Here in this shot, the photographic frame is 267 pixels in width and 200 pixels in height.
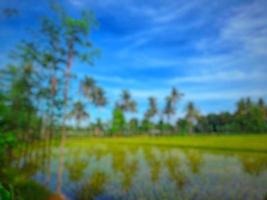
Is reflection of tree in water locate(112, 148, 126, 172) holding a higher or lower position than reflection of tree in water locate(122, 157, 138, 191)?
lower

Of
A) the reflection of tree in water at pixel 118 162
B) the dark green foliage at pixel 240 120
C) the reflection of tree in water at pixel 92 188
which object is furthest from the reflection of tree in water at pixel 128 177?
the dark green foliage at pixel 240 120

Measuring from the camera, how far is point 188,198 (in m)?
11.4

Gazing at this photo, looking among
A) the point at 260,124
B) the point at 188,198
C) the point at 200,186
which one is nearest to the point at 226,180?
the point at 200,186

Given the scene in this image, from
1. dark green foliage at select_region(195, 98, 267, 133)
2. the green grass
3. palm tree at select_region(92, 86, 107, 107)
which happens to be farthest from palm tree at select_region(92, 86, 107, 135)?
dark green foliage at select_region(195, 98, 267, 133)

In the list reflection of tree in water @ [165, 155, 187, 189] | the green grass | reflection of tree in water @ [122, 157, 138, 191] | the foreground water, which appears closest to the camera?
the foreground water

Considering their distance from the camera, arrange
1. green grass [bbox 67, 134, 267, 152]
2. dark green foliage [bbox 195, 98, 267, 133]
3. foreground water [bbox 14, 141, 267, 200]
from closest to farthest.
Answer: foreground water [bbox 14, 141, 267, 200] → green grass [bbox 67, 134, 267, 152] → dark green foliage [bbox 195, 98, 267, 133]

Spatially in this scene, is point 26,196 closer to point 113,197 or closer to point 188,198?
point 113,197

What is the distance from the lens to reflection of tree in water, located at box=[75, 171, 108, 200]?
1269 centimetres

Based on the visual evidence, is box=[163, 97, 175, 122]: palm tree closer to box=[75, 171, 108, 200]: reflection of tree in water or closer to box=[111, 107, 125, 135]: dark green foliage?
box=[111, 107, 125, 135]: dark green foliage

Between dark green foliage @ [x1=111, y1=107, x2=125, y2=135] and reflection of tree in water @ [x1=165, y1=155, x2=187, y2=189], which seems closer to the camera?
reflection of tree in water @ [x1=165, y1=155, x2=187, y2=189]

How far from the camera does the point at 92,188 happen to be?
557 inches

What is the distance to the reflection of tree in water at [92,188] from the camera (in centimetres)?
1269

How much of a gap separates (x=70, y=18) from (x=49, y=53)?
2.89m

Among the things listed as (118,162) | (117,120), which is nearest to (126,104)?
(117,120)
